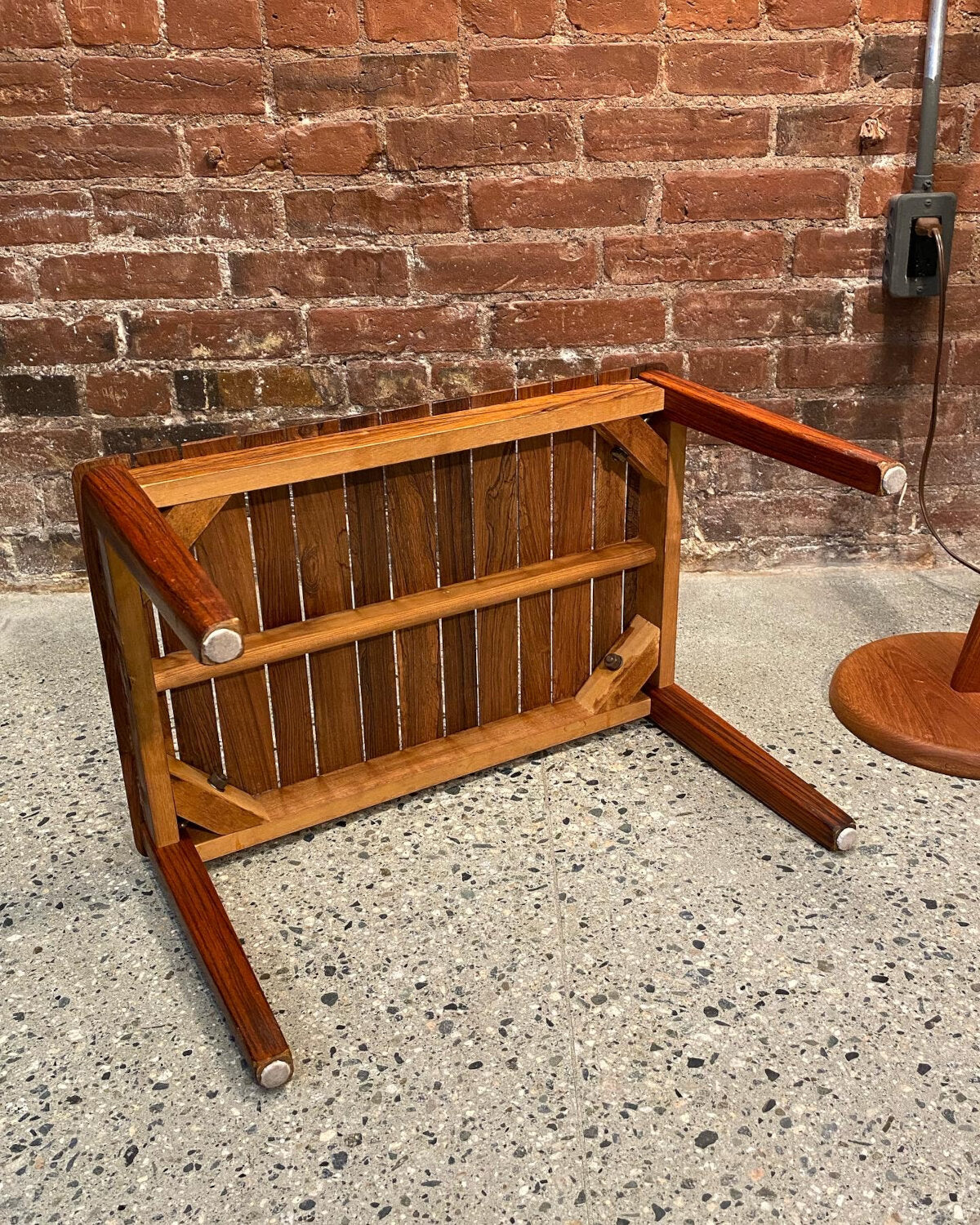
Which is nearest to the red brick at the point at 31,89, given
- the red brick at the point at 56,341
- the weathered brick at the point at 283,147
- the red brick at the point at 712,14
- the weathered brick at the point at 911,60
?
the weathered brick at the point at 283,147

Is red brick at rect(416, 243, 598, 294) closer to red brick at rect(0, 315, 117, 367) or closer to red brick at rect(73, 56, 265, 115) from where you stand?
red brick at rect(73, 56, 265, 115)

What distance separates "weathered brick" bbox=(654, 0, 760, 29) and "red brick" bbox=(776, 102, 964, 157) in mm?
191

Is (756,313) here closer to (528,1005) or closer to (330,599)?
(330,599)

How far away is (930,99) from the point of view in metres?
2.20

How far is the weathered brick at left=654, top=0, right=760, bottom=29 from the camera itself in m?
2.18

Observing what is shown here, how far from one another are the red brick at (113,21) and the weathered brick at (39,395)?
0.66 metres

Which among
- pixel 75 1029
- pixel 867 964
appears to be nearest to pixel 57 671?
pixel 75 1029

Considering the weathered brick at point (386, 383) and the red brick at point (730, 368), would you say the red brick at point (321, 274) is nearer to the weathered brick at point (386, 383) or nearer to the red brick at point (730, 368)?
the weathered brick at point (386, 383)

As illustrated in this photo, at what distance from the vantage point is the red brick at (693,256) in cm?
234

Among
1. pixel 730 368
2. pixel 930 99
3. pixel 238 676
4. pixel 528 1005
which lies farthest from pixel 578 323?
pixel 528 1005

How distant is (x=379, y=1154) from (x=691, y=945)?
512mm

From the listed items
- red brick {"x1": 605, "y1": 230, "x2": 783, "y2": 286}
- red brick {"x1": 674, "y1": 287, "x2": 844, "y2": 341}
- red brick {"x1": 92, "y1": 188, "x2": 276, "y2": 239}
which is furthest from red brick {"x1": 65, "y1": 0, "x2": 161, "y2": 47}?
red brick {"x1": 674, "y1": 287, "x2": 844, "y2": 341}

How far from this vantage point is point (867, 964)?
1.52 metres

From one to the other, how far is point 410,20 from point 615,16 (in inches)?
15.4
